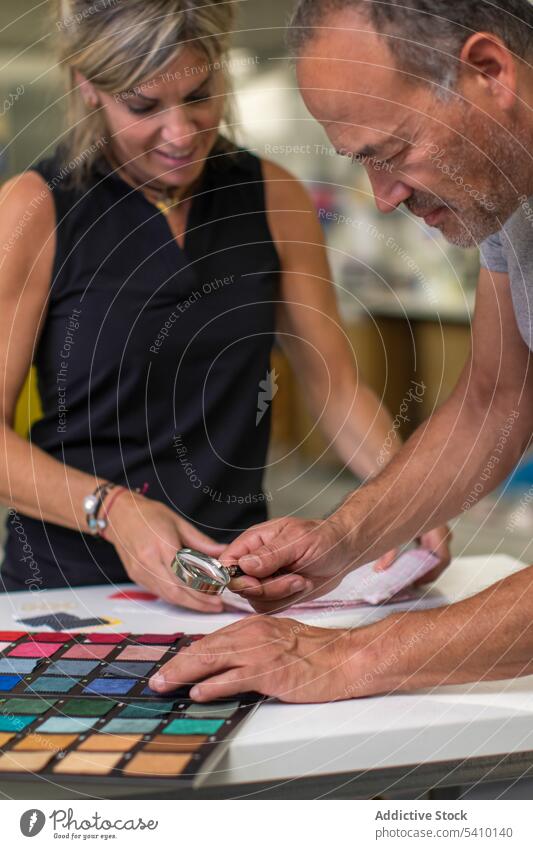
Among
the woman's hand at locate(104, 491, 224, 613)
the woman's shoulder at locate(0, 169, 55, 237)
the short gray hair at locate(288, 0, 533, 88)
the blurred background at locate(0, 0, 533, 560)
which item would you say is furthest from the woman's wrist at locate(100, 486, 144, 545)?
the blurred background at locate(0, 0, 533, 560)

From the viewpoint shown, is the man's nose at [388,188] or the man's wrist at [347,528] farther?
the man's wrist at [347,528]

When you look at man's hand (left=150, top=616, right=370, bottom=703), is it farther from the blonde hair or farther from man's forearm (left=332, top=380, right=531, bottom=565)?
the blonde hair

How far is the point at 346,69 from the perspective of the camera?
41.7 inches

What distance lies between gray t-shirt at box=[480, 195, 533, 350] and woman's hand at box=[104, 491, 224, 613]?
1.59ft

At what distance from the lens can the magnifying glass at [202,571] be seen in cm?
117

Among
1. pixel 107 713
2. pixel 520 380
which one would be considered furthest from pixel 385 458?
pixel 107 713

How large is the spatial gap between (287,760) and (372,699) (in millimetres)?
151

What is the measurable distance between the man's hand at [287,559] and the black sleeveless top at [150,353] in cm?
27

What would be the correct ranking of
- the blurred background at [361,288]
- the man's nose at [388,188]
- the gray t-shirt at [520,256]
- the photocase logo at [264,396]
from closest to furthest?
the man's nose at [388,188] < the gray t-shirt at [520,256] < the photocase logo at [264,396] < the blurred background at [361,288]

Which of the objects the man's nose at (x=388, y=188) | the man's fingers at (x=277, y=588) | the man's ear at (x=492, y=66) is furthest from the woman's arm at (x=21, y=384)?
the man's ear at (x=492, y=66)

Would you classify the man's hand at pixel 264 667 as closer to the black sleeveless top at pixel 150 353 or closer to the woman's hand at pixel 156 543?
the woman's hand at pixel 156 543

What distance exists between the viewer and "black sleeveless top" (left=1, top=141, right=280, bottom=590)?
147 centimetres
